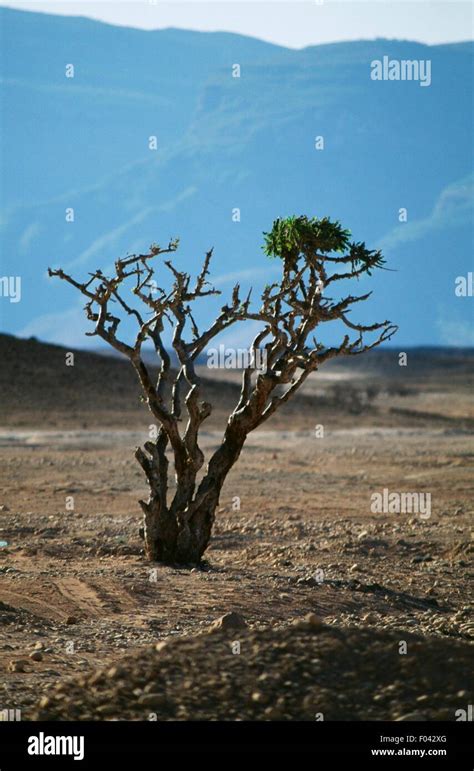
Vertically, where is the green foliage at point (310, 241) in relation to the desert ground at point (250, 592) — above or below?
above

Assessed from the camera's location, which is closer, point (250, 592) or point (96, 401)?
point (250, 592)

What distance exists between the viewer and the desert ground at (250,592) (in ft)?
24.7

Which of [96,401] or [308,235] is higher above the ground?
[308,235]

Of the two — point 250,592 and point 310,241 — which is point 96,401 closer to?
point 310,241

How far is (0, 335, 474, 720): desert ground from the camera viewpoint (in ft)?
24.7

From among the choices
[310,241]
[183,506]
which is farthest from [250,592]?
[310,241]

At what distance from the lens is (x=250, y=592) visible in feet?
37.1

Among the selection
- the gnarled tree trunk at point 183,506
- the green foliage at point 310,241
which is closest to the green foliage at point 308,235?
the green foliage at point 310,241

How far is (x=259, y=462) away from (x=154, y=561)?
1348cm

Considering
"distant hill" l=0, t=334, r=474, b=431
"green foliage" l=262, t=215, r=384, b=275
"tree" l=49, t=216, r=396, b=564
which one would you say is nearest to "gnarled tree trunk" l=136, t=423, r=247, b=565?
"tree" l=49, t=216, r=396, b=564

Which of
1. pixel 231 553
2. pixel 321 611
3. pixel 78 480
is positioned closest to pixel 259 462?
pixel 78 480
